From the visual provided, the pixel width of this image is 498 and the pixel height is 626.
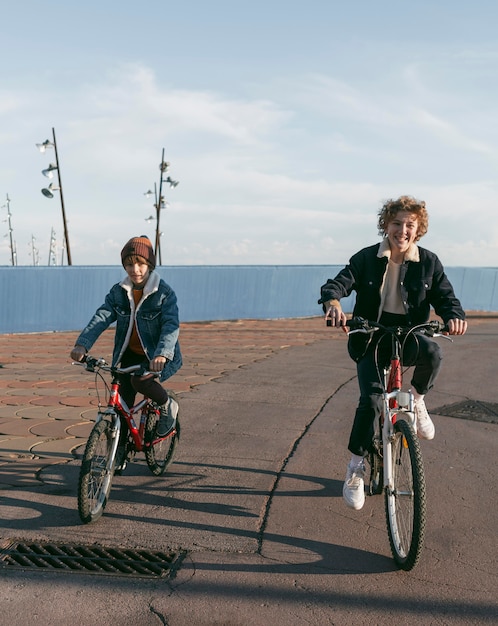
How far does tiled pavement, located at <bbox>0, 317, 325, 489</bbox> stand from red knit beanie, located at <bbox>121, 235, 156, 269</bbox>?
5.45ft

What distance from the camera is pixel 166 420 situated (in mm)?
5102

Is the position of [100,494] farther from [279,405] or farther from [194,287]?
[194,287]

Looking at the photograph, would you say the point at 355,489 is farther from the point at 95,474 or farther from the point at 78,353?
the point at 78,353

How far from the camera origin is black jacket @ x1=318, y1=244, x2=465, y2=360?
4461 millimetres

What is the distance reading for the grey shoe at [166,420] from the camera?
508 cm

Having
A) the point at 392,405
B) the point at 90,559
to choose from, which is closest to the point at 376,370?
the point at 392,405

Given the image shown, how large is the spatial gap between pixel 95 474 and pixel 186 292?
15.5m

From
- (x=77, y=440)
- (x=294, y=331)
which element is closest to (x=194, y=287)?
(x=294, y=331)

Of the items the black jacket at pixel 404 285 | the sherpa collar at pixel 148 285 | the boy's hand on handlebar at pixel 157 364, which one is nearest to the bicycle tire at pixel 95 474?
the boy's hand on handlebar at pixel 157 364

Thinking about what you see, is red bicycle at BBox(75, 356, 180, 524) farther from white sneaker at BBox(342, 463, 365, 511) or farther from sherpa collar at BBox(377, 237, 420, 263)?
sherpa collar at BBox(377, 237, 420, 263)

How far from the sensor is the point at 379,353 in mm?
4480

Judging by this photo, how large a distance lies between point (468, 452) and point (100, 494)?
120 inches

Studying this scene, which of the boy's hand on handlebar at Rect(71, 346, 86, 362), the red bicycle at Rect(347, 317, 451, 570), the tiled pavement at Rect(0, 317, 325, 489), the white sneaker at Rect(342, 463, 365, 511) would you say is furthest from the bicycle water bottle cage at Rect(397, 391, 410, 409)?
the tiled pavement at Rect(0, 317, 325, 489)

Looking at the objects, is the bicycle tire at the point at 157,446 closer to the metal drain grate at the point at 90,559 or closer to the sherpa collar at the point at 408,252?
the metal drain grate at the point at 90,559
